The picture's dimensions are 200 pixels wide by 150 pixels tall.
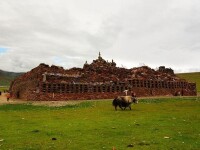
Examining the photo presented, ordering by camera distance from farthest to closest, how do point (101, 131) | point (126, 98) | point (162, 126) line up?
point (126, 98)
point (162, 126)
point (101, 131)

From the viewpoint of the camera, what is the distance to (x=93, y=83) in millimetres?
68625

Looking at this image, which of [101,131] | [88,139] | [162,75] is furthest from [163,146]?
[162,75]

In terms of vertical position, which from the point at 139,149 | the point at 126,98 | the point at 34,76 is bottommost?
the point at 139,149

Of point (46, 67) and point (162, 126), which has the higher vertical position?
point (46, 67)

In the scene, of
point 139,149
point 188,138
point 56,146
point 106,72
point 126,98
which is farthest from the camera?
point 106,72

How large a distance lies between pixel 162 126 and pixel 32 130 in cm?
860

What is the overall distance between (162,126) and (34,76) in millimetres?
50571

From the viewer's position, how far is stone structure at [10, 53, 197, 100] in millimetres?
63125

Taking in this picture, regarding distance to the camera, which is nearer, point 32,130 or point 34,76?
point 32,130

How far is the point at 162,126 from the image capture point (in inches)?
809

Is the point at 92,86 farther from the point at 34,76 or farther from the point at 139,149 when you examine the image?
the point at 139,149

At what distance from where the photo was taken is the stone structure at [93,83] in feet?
207

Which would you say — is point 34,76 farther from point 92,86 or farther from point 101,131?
point 101,131

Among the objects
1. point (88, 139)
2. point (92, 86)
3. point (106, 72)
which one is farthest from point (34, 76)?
point (88, 139)
